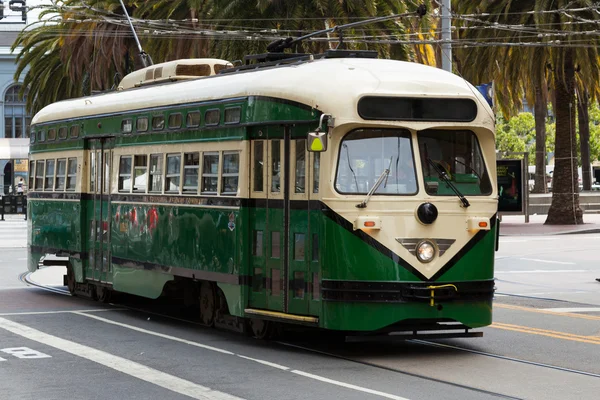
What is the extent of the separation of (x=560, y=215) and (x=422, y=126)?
27509 millimetres

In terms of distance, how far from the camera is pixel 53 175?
19.7 meters

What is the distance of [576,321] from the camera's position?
51.0ft

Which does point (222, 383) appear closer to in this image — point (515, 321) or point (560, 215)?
point (515, 321)

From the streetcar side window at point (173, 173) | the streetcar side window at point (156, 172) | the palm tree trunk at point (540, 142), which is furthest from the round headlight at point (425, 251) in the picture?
the palm tree trunk at point (540, 142)

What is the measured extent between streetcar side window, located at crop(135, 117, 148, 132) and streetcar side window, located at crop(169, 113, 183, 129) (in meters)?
0.84

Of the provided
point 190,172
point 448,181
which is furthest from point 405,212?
point 190,172

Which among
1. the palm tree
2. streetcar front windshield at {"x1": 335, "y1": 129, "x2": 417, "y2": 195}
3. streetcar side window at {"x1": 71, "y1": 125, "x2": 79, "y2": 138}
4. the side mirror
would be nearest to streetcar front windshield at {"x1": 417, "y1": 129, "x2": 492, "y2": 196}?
streetcar front windshield at {"x1": 335, "y1": 129, "x2": 417, "y2": 195}

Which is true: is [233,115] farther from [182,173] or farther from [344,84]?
[344,84]

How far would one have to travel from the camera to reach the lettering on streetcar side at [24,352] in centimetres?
1243

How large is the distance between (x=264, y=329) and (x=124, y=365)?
2.09 meters

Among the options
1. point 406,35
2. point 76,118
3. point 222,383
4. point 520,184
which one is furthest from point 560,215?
point 222,383

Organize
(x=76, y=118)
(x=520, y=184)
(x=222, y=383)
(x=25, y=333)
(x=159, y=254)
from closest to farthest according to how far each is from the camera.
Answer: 1. (x=222, y=383)
2. (x=25, y=333)
3. (x=159, y=254)
4. (x=76, y=118)
5. (x=520, y=184)

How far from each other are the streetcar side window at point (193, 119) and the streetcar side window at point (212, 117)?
21cm

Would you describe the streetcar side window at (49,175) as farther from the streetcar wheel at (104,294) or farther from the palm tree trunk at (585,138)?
the palm tree trunk at (585,138)
